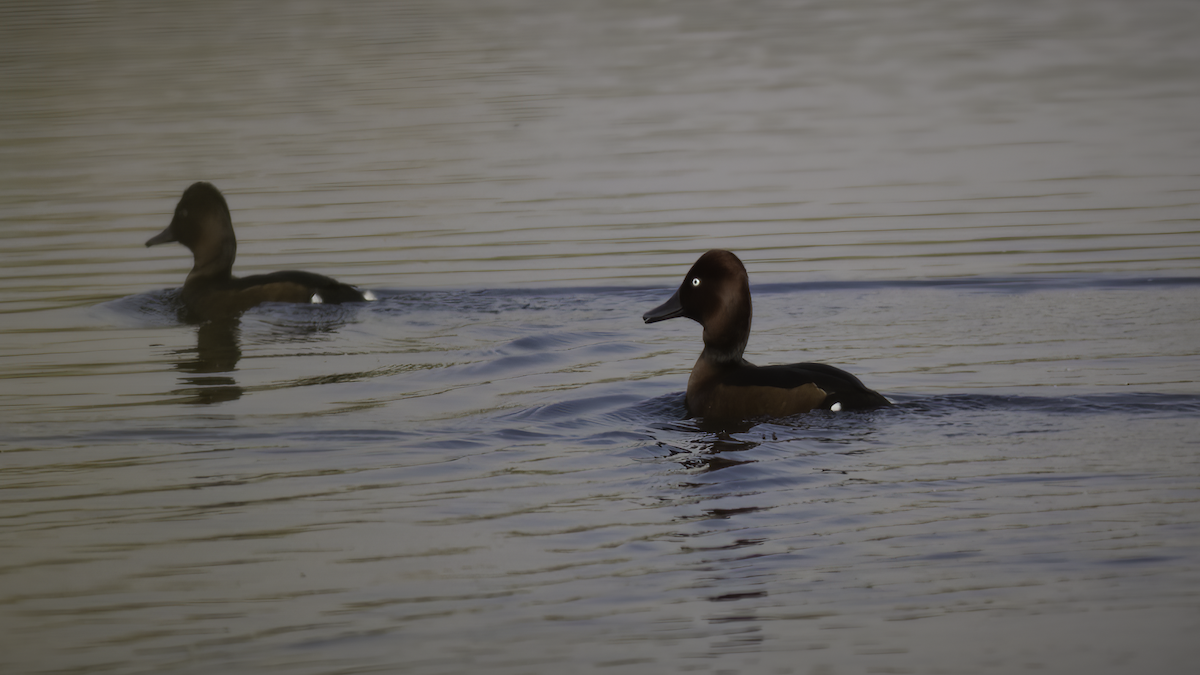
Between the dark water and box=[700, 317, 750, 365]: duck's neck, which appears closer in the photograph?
the dark water

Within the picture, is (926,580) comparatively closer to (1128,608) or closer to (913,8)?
(1128,608)

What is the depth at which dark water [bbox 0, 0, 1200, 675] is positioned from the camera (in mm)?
5324

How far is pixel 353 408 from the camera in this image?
27.7 ft

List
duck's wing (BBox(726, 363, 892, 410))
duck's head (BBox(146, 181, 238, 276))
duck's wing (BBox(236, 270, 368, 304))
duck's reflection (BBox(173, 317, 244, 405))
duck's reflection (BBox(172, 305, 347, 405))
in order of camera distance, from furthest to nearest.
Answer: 1. duck's head (BBox(146, 181, 238, 276))
2. duck's wing (BBox(236, 270, 368, 304))
3. duck's reflection (BBox(172, 305, 347, 405))
4. duck's reflection (BBox(173, 317, 244, 405))
5. duck's wing (BBox(726, 363, 892, 410))

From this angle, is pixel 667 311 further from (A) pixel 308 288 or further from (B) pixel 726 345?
(A) pixel 308 288

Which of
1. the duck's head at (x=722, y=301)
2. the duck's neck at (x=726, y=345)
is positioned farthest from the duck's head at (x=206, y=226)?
the duck's neck at (x=726, y=345)

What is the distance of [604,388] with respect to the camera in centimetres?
870

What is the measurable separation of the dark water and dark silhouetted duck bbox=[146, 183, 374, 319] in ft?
0.52

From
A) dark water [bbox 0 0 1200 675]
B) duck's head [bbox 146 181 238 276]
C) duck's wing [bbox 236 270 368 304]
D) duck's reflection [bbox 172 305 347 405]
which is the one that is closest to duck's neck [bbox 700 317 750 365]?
dark water [bbox 0 0 1200 675]

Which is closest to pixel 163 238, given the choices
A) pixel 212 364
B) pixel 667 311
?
pixel 212 364

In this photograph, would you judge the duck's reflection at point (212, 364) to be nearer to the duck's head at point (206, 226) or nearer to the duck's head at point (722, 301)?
the duck's head at point (206, 226)

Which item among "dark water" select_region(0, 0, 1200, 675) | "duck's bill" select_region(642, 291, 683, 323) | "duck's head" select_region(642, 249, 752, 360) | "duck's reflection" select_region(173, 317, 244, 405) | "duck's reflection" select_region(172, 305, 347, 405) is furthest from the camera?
"duck's reflection" select_region(172, 305, 347, 405)

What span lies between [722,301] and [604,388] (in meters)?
0.90

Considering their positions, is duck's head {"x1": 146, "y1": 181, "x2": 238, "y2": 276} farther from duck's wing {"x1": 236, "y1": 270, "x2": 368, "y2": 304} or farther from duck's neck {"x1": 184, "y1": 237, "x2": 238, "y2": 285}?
duck's wing {"x1": 236, "y1": 270, "x2": 368, "y2": 304}
